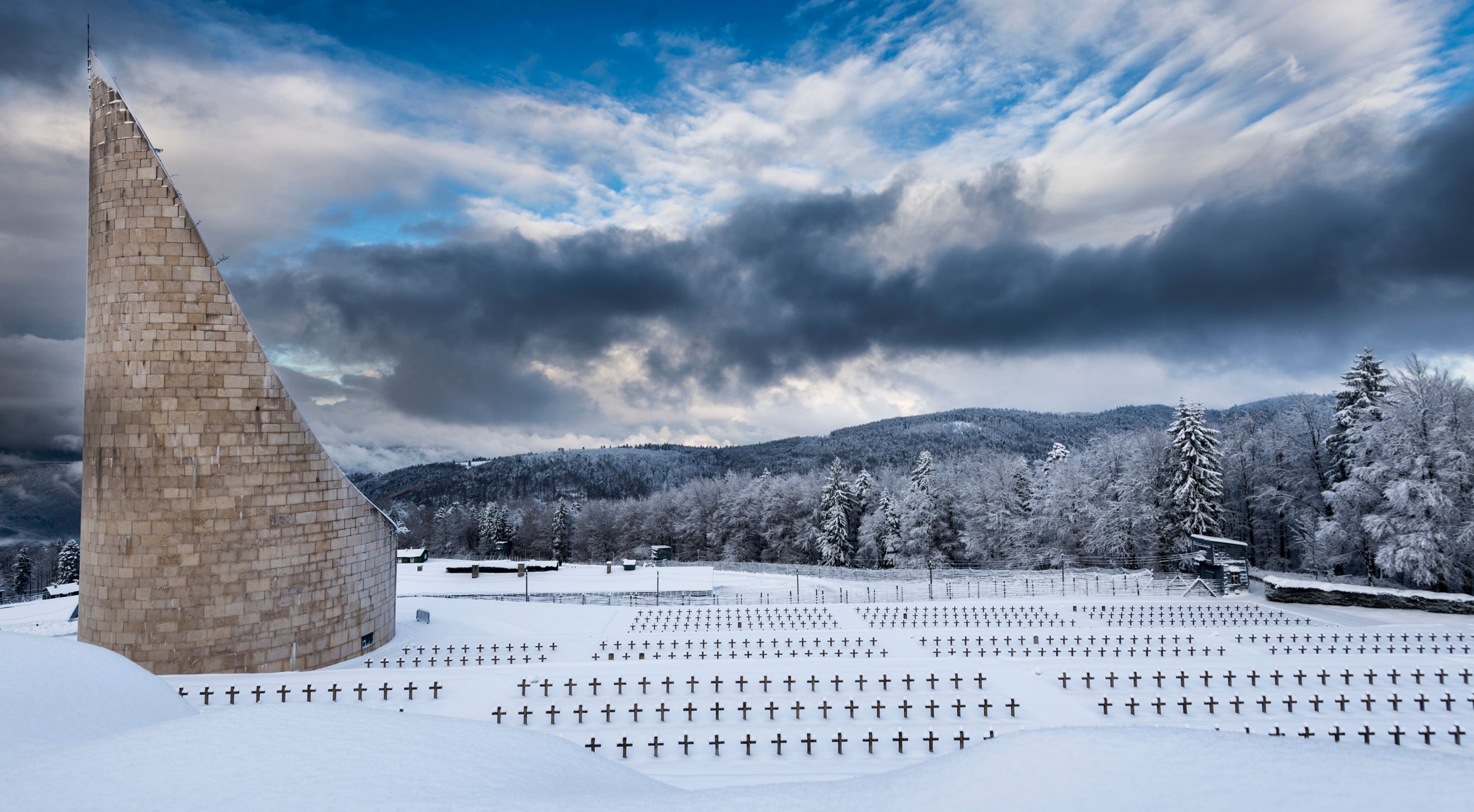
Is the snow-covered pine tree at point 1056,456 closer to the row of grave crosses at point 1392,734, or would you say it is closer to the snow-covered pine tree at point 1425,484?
the snow-covered pine tree at point 1425,484

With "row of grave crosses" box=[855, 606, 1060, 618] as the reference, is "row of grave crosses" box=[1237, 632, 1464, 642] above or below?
above

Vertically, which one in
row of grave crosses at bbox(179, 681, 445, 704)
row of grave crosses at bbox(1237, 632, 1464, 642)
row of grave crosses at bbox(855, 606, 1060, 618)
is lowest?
row of grave crosses at bbox(855, 606, 1060, 618)

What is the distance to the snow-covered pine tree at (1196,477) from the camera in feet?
124

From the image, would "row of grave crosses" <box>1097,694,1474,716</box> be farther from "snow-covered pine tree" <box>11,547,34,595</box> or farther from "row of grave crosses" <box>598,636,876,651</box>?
"snow-covered pine tree" <box>11,547,34,595</box>

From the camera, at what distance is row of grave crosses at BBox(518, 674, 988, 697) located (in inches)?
504

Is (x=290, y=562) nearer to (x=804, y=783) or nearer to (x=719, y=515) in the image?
(x=804, y=783)

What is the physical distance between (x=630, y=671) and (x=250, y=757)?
8875mm

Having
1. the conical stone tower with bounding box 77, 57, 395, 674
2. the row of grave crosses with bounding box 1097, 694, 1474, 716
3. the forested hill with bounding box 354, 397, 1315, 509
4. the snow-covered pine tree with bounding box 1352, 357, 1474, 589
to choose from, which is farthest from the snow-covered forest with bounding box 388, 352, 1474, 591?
the forested hill with bounding box 354, 397, 1315, 509

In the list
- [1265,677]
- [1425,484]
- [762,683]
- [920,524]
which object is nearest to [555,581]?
[762,683]

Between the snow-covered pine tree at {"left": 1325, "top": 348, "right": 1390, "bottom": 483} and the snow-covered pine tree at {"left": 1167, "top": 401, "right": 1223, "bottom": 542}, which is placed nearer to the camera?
the snow-covered pine tree at {"left": 1325, "top": 348, "right": 1390, "bottom": 483}

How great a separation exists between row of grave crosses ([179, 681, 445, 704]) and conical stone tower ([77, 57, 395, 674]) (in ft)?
7.32

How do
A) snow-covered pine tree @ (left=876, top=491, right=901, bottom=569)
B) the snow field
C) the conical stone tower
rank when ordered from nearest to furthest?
the snow field < the conical stone tower < snow-covered pine tree @ (left=876, top=491, right=901, bottom=569)

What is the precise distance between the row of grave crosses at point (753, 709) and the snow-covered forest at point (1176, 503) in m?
17.6

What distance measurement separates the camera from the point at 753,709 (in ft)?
39.3
